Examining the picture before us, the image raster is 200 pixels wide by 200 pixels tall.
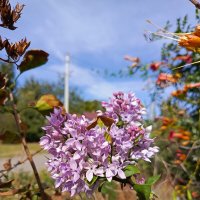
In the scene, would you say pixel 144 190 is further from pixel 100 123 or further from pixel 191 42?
pixel 191 42

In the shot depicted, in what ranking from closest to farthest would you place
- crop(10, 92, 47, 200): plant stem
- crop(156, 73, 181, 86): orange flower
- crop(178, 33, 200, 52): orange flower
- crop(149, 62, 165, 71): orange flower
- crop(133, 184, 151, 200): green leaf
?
crop(133, 184, 151, 200): green leaf → crop(178, 33, 200, 52): orange flower → crop(10, 92, 47, 200): plant stem → crop(156, 73, 181, 86): orange flower → crop(149, 62, 165, 71): orange flower

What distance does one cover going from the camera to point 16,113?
1279 mm

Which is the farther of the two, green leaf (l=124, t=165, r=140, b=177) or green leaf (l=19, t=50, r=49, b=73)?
green leaf (l=19, t=50, r=49, b=73)

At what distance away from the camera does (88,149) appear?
3.24ft

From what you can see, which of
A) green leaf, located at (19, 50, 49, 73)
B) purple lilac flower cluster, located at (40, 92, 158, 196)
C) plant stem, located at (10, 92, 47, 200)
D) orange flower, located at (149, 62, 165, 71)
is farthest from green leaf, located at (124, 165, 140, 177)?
orange flower, located at (149, 62, 165, 71)

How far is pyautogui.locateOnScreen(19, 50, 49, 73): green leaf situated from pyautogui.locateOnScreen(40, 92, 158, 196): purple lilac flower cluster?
0.97 ft

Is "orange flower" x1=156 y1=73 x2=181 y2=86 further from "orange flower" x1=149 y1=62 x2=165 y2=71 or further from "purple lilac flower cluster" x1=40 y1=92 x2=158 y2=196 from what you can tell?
"purple lilac flower cluster" x1=40 y1=92 x2=158 y2=196

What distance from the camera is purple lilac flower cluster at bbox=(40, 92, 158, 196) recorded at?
970mm

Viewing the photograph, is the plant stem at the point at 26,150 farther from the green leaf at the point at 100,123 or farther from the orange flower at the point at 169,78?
the orange flower at the point at 169,78

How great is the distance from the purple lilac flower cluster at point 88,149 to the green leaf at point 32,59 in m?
0.30

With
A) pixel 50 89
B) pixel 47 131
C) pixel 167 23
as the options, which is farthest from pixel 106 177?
pixel 50 89

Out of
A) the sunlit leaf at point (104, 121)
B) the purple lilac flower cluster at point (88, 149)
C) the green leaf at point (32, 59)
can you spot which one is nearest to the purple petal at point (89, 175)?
the purple lilac flower cluster at point (88, 149)

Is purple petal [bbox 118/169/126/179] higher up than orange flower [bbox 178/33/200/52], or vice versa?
orange flower [bbox 178/33/200/52]

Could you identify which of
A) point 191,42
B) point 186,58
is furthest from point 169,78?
point 191,42
